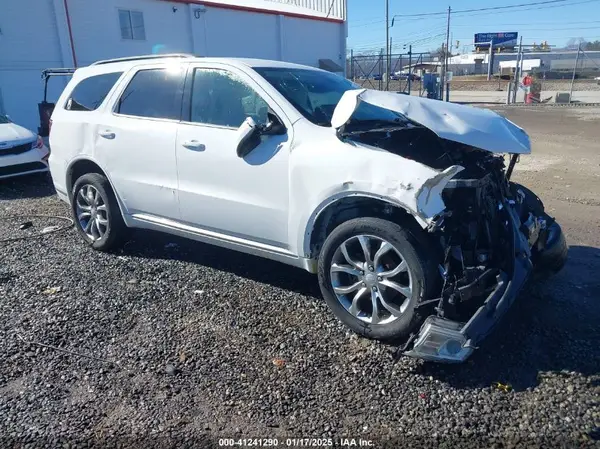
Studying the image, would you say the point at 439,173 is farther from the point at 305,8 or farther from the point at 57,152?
the point at 305,8

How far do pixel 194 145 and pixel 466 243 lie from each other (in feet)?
7.37

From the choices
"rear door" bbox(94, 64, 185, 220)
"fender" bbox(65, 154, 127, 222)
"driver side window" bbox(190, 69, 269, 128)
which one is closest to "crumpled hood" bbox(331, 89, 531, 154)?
"driver side window" bbox(190, 69, 269, 128)

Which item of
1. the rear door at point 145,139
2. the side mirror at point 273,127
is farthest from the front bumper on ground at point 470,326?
the rear door at point 145,139

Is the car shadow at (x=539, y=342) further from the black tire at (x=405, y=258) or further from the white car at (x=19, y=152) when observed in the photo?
the white car at (x=19, y=152)

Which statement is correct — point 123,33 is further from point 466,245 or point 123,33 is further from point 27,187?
point 466,245

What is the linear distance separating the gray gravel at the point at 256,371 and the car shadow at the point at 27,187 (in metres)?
4.15

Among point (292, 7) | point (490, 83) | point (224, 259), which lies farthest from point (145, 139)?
point (490, 83)

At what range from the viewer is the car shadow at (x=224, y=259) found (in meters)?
4.56

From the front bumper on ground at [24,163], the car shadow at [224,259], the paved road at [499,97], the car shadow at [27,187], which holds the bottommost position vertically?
the paved road at [499,97]

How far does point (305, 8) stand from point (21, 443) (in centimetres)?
2684

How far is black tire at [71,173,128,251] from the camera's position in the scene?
5.12 meters

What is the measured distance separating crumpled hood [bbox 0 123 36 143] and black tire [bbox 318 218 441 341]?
7273mm

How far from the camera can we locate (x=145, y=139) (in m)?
4.63

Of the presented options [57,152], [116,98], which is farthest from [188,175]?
[57,152]
